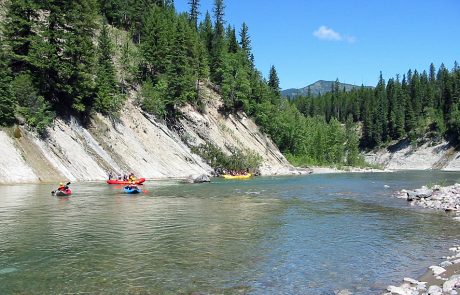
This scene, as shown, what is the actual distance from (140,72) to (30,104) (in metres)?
31.0

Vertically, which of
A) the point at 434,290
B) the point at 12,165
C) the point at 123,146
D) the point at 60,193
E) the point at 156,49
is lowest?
the point at 434,290

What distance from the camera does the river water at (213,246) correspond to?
14148 mm

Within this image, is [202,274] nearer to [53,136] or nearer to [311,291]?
[311,291]

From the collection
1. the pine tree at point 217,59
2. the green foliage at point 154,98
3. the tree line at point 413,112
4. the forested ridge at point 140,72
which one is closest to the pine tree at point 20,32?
the forested ridge at point 140,72

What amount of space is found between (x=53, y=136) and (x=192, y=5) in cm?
8304

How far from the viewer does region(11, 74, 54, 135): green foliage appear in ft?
175

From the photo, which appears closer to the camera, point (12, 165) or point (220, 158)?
point (12, 165)

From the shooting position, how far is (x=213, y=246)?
19438 mm

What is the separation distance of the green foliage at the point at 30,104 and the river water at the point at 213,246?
68.5 ft

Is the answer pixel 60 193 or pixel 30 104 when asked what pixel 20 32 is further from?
pixel 60 193

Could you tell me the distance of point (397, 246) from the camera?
1958cm

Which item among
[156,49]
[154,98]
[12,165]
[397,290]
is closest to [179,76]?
[156,49]

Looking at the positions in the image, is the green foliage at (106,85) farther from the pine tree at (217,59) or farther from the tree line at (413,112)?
the tree line at (413,112)

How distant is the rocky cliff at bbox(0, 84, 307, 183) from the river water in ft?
56.3
